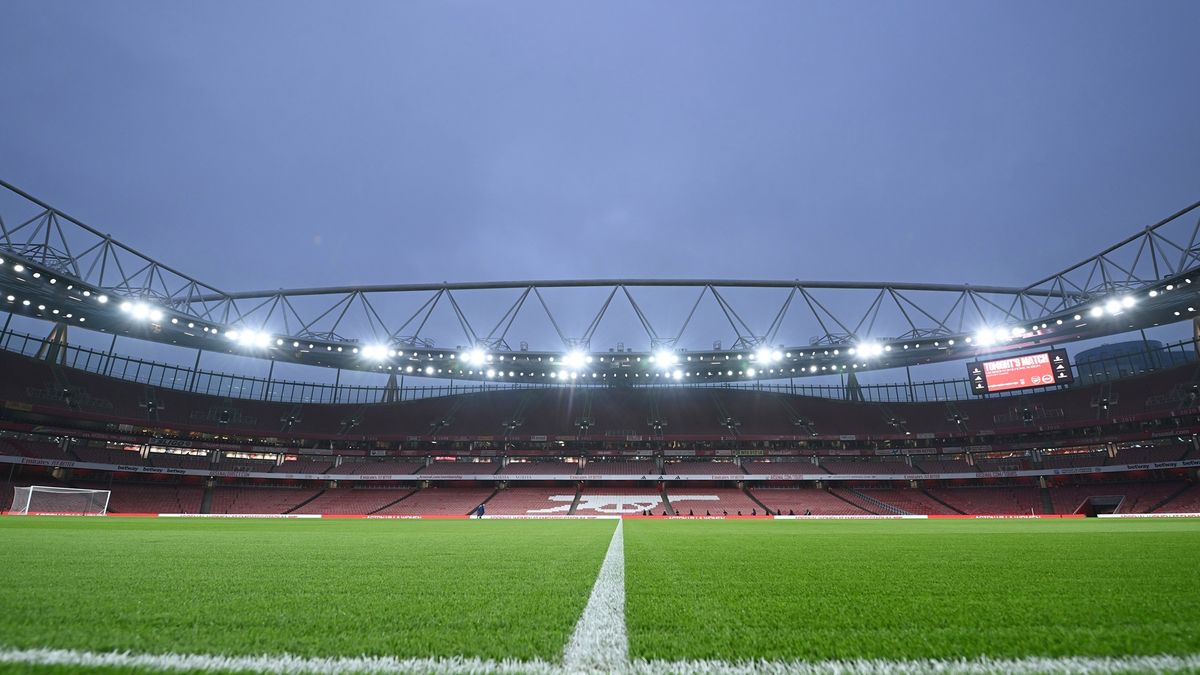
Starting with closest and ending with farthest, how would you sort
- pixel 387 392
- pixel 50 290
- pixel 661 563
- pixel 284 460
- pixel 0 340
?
pixel 661 563 < pixel 50 290 < pixel 0 340 < pixel 284 460 < pixel 387 392

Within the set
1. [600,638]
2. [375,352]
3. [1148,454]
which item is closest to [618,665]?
[600,638]

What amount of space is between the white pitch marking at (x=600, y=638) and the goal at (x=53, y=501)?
39.3 metres

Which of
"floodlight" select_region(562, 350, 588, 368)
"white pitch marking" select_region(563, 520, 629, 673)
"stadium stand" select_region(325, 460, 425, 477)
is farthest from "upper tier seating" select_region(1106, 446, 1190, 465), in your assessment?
"stadium stand" select_region(325, 460, 425, 477)

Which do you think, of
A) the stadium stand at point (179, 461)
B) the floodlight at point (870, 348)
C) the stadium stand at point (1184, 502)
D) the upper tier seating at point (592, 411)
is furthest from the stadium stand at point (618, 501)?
the stadium stand at point (1184, 502)

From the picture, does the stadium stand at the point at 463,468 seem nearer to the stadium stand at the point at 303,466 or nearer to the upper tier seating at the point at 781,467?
the stadium stand at the point at 303,466

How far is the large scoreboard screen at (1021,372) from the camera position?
1583 inches

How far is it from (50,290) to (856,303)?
149 metres

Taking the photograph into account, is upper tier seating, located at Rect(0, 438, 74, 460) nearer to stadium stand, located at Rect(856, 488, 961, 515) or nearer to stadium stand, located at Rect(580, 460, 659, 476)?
stadium stand, located at Rect(580, 460, 659, 476)

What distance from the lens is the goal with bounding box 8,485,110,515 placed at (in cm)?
2805

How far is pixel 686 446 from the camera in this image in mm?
52500

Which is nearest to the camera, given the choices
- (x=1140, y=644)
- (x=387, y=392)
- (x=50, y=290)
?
(x=1140, y=644)

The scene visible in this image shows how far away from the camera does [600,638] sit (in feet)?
6.77

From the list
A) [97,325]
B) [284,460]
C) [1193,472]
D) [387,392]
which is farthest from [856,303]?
[97,325]

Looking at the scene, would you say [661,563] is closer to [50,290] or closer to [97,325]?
[50,290]
